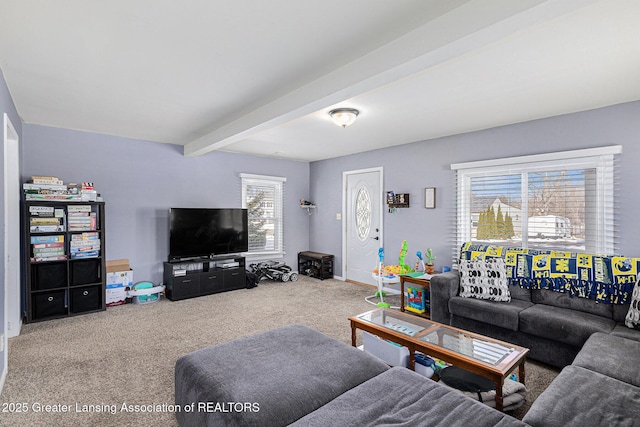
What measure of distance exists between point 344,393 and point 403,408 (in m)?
0.29

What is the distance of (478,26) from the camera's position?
162cm

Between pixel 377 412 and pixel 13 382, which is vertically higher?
pixel 377 412

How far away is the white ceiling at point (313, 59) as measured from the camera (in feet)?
5.77

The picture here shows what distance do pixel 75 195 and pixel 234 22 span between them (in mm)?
3450

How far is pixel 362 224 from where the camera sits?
19.1ft

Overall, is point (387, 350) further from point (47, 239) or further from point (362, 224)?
point (47, 239)

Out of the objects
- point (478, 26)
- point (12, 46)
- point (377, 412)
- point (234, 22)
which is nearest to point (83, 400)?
point (377, 412)

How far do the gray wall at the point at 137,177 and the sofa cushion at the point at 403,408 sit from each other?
4.36 meters

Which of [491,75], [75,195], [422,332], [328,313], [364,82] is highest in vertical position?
[491,75]

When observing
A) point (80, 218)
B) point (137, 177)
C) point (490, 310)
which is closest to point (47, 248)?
point (80, 218)

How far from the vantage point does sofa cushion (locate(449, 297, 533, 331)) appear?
2.93 meters

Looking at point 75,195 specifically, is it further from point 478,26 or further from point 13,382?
point 478,26

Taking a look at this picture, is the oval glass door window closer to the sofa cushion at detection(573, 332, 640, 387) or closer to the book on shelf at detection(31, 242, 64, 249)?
the sofa cushion at detection(573, 332, 640, 387)

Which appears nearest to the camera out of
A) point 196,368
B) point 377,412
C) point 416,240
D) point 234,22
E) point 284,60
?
point 377,412
